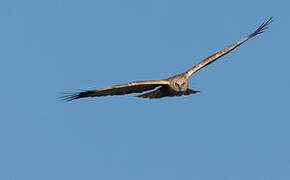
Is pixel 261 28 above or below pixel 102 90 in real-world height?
above

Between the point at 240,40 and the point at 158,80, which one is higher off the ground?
the point at 240,40

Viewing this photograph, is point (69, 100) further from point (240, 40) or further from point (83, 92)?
point (240, 40)

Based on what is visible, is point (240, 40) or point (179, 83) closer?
point (179, 83)

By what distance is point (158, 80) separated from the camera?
18.5 metres

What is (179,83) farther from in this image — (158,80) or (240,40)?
(240,40)

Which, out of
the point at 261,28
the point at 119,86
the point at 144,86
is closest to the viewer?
the point at 119,86

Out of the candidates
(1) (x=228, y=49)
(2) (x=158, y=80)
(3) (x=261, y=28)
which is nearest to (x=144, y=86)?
(2) (x=158, y=80)

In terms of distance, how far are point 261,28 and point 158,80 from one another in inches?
162

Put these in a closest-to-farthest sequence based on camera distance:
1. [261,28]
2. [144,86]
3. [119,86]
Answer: [119,86] → [144,86] → [261,28]

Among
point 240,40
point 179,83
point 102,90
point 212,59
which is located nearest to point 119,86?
point 102,90

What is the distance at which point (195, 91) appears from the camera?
19.3 m

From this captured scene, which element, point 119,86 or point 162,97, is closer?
point 119,86

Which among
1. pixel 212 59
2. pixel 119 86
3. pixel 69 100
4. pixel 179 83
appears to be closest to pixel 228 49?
pixel 212 59

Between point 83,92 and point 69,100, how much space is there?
1.52 feet
